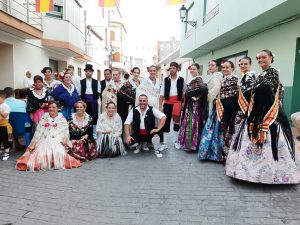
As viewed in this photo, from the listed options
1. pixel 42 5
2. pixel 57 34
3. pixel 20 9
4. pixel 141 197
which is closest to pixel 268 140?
pixel 141 197

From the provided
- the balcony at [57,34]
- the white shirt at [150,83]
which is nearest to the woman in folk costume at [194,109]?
the white shirt at [150,83]

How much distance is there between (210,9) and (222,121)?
796 cm

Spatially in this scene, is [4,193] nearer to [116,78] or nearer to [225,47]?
[116,78]

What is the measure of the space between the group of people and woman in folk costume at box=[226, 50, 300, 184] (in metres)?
0.01

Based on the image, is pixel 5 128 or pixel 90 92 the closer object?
pixel 5 128

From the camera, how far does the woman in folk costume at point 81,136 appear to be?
191 inches

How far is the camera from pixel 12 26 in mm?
7523

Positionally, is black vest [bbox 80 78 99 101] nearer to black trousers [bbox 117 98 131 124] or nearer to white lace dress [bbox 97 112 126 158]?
black trousers [bbox 117 98 131 124]

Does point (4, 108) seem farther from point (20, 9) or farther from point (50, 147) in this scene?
point (20, 9)

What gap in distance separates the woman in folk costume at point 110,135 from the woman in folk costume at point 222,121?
1.54m

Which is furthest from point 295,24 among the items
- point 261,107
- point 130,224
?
point 130,224

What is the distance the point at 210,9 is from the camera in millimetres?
11164

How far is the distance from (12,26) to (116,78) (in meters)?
3.78

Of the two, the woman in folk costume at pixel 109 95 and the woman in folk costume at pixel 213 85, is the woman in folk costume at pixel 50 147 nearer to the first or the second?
the woman in folk costume at pixel 109 95
